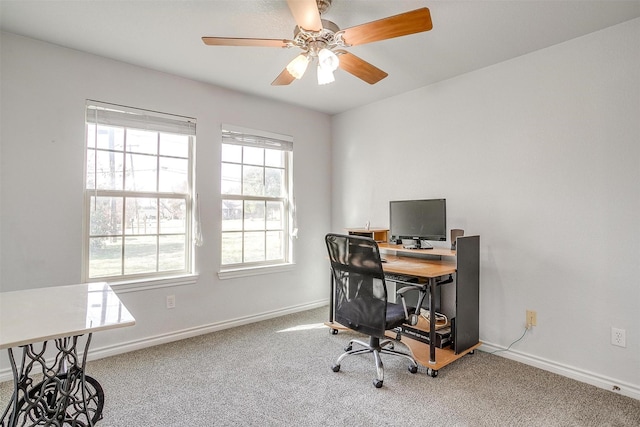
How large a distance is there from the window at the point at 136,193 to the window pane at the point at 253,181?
59cm

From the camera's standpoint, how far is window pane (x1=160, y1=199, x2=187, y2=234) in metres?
3.07

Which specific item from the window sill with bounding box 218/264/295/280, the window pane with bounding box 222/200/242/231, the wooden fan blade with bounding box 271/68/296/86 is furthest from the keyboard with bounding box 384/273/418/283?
the wooden fan blade with bounding box 271/68/296/86

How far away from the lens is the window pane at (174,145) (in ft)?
10.0

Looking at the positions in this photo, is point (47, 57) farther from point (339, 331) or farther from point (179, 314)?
point (339, 331)

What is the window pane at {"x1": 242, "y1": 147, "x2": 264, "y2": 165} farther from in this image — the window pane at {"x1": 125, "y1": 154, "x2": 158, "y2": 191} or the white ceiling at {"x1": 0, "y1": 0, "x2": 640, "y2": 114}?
the window pane at {"x1": 125, "y1": 154, "x2": 158, "y2": 191}

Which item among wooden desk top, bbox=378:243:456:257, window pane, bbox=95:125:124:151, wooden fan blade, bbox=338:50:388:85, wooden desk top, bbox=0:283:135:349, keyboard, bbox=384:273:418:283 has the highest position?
wooden fan blade, bbox=338:50:388:85

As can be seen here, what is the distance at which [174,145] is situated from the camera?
10.2 ft

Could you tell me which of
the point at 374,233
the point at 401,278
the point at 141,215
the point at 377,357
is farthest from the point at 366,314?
the point at 141,215

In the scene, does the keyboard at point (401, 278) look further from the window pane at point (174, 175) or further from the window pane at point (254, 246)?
the window pane at point (174, 175)

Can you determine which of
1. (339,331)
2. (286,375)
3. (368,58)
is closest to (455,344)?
(339,331)

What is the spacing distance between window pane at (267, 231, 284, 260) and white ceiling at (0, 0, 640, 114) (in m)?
1.73

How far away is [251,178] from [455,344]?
100 inches

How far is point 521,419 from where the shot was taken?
1.87 m

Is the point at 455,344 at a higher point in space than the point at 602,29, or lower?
lower
